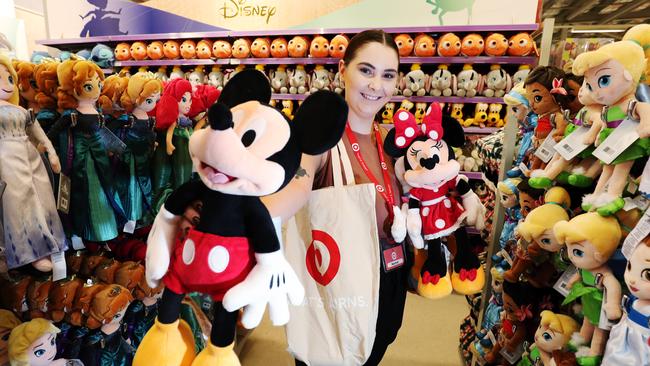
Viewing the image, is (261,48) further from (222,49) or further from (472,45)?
(472,45)

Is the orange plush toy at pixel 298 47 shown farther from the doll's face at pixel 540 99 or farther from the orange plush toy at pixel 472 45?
the doll's face at pixel 540 99

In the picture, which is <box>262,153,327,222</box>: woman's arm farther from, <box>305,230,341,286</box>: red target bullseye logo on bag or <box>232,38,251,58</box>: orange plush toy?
<box>232,38,251,58</box>: orange plush toy

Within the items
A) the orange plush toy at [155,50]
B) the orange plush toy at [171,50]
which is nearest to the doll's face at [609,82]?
the orange plush toy at [171,50]

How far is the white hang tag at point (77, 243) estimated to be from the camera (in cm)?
153

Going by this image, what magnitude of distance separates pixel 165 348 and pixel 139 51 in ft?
14.7

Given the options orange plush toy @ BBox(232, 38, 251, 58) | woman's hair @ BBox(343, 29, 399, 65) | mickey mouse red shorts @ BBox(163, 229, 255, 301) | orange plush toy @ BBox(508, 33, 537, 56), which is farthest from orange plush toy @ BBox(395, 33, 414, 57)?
mickey mouse red shorts @ BBox(163, 229, 255, 301)

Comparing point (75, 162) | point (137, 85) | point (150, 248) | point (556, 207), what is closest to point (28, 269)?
point (75, 162)

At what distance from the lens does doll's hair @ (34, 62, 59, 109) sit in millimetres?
1379

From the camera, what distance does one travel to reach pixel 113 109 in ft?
5.31

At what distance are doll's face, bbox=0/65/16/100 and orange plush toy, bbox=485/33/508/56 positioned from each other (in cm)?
343

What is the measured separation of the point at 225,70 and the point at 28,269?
134 inches

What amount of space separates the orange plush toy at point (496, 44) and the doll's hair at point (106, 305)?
134 inches

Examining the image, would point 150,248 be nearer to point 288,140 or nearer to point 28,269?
point 288,140

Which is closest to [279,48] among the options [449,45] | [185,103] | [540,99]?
[449,45]
